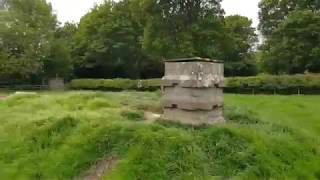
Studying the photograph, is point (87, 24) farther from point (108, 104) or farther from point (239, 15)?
point (108, 104)

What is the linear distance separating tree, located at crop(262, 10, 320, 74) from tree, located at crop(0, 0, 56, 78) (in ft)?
68.5

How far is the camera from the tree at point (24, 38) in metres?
39.3

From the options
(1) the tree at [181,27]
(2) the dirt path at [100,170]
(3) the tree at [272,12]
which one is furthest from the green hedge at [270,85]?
(2) the dirt path at [100,170]

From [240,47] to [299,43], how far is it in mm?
18983

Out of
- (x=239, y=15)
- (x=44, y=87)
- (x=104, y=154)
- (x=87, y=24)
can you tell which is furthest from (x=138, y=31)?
(x=104, y=154)

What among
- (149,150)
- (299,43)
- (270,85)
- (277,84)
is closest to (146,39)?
(299,43)

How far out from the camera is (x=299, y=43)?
3191 centimetres

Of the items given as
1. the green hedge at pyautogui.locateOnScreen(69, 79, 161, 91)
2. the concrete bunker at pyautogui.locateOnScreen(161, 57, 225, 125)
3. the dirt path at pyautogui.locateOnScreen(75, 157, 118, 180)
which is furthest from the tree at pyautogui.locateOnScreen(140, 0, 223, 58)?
the dirt path at pyautogui.locateOnScreen(75, 157, 118, 180)

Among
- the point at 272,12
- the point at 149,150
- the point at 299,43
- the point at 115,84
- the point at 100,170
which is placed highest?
the point at 272,12

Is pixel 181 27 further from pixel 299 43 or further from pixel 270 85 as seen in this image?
pixel 270 85

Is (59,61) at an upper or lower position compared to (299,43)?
lower

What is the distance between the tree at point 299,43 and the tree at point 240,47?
16.1 feet

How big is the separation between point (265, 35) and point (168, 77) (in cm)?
3462

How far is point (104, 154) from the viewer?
22.6ft
